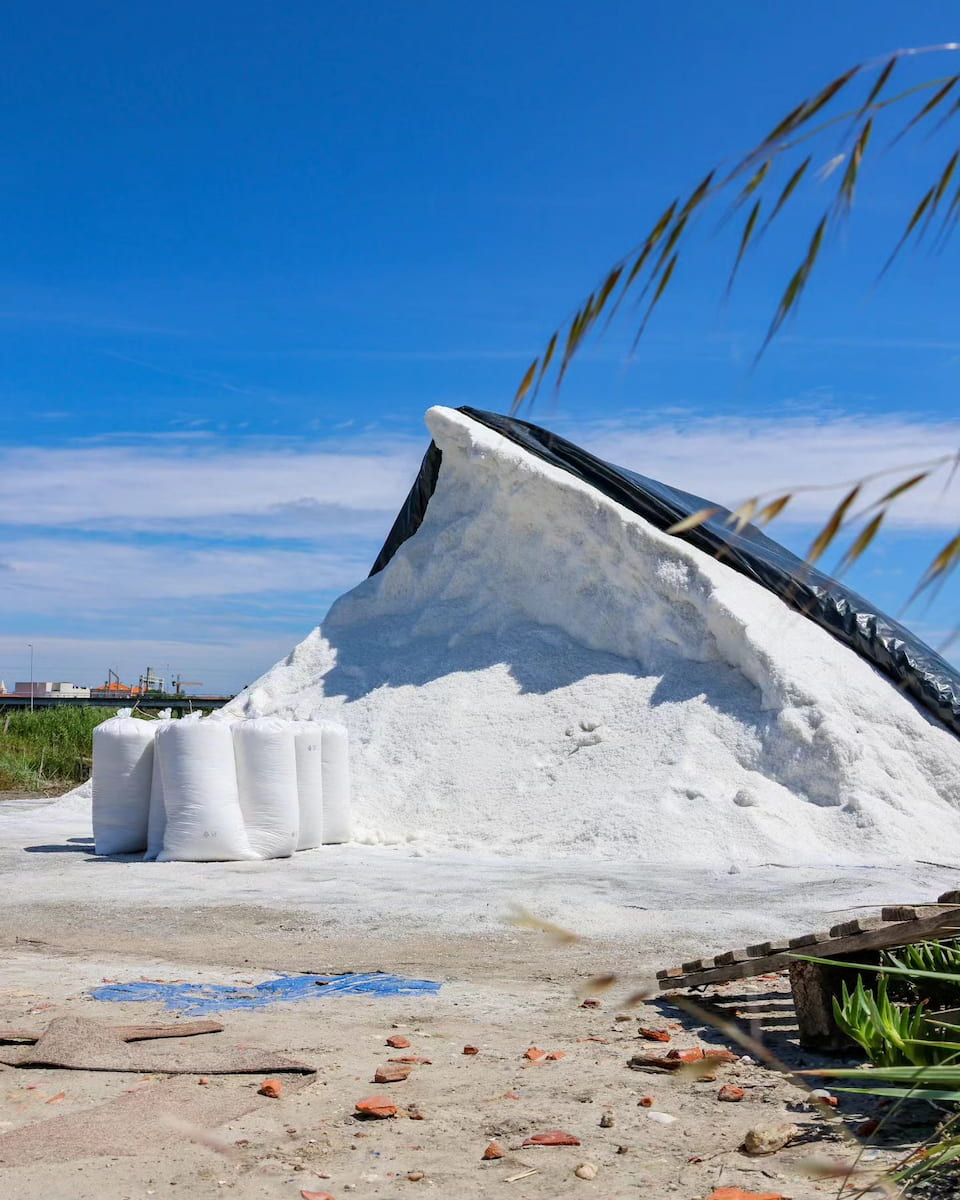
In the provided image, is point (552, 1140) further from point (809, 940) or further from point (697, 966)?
point (697, 966)

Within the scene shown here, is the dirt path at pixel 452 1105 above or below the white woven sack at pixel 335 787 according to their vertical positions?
below

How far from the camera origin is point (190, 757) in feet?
26.5

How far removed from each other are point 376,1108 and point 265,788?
17.9 feet

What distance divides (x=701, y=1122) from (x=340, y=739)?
6.57 meters

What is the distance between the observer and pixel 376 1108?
3098mm

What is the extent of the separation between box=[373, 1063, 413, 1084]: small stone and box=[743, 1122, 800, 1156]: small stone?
40.2 inches

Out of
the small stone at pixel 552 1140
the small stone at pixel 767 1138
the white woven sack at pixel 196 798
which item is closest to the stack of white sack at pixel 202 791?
the white woven sack at pixel 196 798

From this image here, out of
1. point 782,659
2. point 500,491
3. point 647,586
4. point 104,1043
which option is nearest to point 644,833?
point 782,659

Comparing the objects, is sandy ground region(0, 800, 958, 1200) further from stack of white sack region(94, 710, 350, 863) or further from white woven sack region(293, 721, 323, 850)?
white woven sack region(293, 721, 323, 850)

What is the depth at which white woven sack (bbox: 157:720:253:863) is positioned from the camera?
806cm

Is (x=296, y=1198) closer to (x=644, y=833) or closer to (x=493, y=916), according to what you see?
(x=493, y=916)

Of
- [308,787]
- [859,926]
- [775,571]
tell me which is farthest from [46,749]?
[859,926]

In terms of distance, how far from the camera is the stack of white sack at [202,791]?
8086 millimetres

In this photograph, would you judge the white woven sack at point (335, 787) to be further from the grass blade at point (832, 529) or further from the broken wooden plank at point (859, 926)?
the grass blade at point (832, 529)
